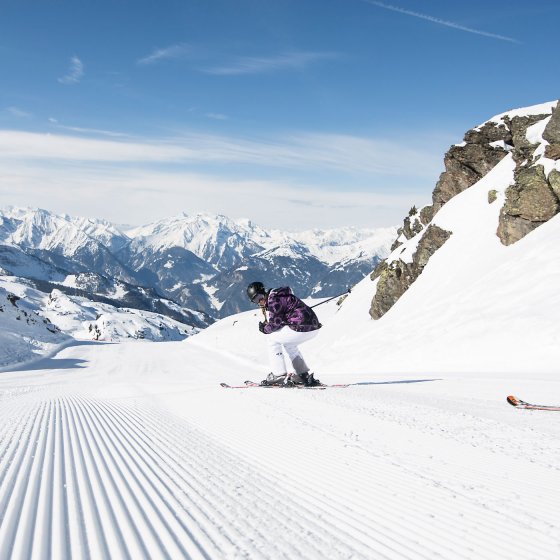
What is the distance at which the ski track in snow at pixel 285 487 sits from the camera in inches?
121

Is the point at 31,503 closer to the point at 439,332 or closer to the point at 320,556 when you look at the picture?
the point at 320,556

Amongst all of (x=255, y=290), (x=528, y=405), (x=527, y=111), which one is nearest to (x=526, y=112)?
(x=527, y=111)

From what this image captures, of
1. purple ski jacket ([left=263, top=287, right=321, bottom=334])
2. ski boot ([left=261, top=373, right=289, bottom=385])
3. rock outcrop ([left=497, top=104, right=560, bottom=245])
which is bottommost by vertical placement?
ski boot ([left=261, top=373, right=289, bottom=385])

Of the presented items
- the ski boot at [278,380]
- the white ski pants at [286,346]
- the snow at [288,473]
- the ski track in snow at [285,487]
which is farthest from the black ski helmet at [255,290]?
the ski track in snow at [285,487]

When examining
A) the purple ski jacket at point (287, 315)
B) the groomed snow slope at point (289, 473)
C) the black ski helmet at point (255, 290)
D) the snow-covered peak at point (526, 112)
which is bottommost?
the groomed snow slope at point (289, 473)

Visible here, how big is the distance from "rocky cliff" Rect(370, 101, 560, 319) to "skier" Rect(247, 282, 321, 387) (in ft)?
66.0

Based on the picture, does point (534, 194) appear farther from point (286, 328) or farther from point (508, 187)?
point (286, 328)

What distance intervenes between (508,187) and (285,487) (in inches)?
1097

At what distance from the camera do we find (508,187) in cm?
2773

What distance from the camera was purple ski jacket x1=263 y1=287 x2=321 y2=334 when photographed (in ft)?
37.1

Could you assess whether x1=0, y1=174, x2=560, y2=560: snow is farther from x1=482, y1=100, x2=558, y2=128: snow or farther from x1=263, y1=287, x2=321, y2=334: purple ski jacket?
x1=482, y1=100, x2=558, y2=128: snow

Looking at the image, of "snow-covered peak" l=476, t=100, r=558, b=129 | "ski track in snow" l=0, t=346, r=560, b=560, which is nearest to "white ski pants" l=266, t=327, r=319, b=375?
"ski track in snow" l=0, t=346, r=560, b=560

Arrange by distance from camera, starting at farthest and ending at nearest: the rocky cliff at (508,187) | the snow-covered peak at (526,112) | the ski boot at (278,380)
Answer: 1. the snow-covered peak at (526,112)
2. the rocky cliff at (508,187)
3. the ski boot at (278,380)

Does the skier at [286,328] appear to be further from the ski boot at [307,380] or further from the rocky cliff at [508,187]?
the rocky cliff at [508,187]
